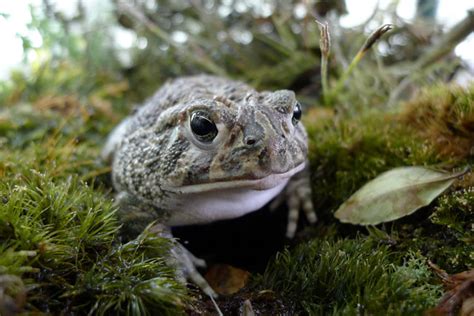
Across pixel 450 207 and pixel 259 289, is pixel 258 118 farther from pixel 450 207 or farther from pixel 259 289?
pixel 450 207

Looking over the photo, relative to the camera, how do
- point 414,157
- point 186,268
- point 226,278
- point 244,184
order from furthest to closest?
point 414,157 < point 226,278 < point 186,268 < point 244,184

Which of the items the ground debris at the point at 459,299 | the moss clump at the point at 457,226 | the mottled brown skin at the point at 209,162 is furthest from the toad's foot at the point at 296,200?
the ground debris at the point at 459,299

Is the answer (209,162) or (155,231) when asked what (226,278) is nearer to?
(155,231)

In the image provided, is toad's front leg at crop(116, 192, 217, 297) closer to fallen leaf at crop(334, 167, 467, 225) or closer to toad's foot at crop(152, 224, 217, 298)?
toad's foot at crop(152, 224, 217, 298)

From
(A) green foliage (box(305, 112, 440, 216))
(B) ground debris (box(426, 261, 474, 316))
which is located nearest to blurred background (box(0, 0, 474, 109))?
(A) green foliage (box(305, 112, 440, 216))

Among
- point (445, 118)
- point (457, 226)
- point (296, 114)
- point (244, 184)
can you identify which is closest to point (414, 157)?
point (445, 118)

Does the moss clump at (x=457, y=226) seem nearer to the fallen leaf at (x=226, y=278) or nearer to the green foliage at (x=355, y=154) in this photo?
the green foliage at (x=355, y=154)
